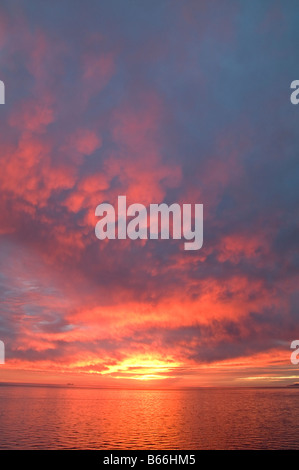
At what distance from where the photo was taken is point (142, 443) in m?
56.9

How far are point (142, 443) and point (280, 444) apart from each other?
23.0 meters

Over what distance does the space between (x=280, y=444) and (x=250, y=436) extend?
920 cm

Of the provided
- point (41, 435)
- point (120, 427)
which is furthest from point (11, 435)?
point (120, 427)

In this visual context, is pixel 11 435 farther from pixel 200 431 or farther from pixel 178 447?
pixel 200 431

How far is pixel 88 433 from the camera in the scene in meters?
66.8

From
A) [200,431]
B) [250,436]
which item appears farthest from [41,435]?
[250,436]

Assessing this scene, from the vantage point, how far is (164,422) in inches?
3361
